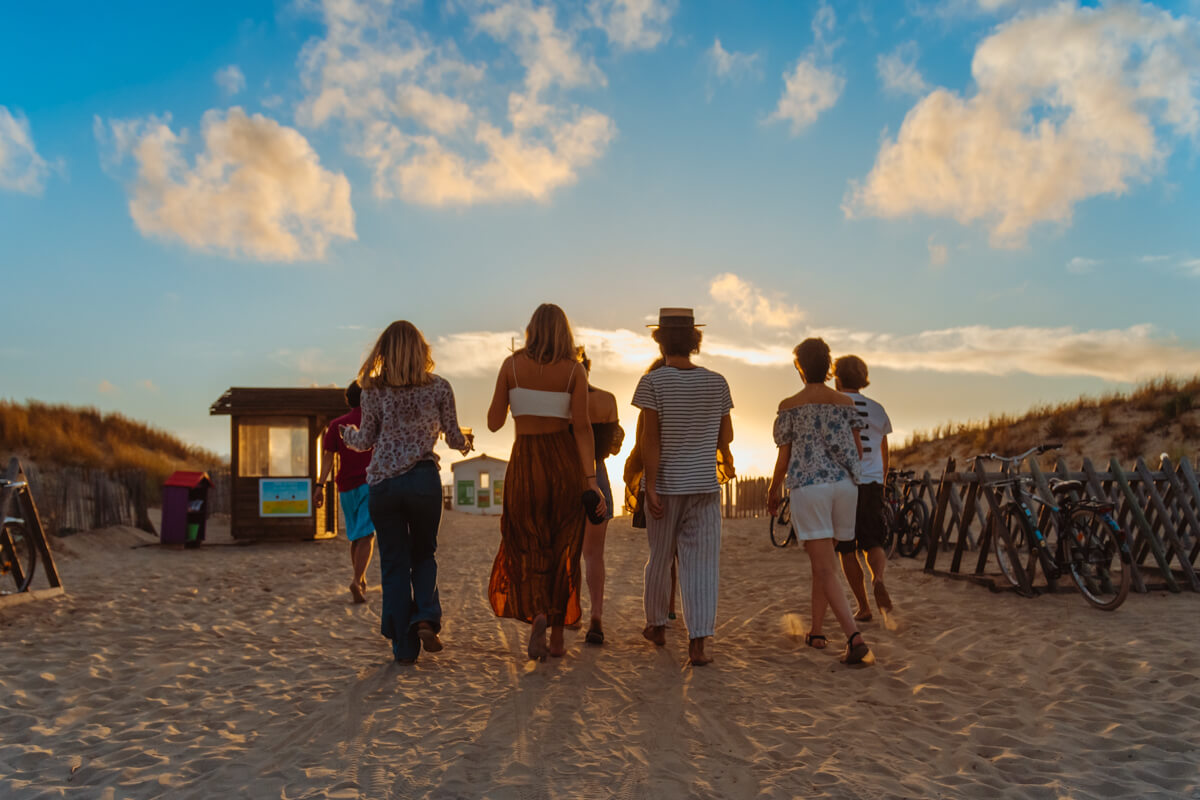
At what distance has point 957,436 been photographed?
25375 millimetres

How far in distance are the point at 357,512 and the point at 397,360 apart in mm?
2865

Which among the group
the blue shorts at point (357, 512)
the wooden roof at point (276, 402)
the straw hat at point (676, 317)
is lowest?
the blue shorts at point (357, 512)

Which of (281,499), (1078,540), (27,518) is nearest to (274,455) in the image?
(281,499)

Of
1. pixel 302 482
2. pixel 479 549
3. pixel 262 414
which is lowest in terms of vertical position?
pixel 479 549

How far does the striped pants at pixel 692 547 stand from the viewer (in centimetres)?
536

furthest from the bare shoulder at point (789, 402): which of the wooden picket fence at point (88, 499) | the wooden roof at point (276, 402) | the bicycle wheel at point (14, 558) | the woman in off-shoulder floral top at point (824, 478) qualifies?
the wooden picket fence at point (88, 499)

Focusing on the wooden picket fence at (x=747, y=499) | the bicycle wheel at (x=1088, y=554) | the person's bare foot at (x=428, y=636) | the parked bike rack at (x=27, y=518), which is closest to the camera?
the person's bare foot at (x=428, y=636)

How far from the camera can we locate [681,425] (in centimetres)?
536

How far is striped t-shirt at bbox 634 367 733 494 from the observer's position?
5.35m

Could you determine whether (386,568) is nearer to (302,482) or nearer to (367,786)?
(367,786)

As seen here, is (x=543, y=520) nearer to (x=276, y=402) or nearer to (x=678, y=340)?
(x=678, y=340)

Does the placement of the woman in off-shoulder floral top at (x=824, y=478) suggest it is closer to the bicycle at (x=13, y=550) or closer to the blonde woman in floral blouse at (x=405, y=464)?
the blonde woman in floral blouse at (x=405, y=464)

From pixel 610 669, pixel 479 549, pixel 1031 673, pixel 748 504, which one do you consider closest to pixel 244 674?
pixel 610 669

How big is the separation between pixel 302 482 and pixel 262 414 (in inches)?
59.7
